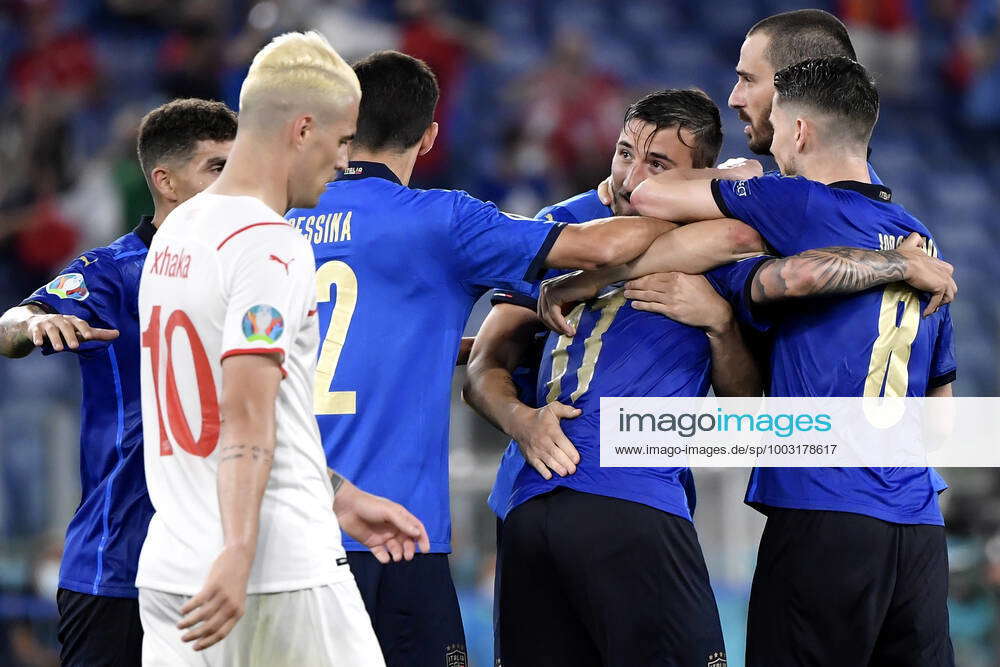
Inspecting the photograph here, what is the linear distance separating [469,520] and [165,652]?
5.23m

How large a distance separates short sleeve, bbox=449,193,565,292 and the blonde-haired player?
34.3 inches

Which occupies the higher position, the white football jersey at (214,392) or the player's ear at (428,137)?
the player's ear at (428,137)

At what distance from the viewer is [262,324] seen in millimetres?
2797

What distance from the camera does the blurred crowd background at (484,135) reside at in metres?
8.14

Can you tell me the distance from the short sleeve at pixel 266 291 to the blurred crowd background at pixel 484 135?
17.4 feet

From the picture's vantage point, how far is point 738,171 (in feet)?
14.1

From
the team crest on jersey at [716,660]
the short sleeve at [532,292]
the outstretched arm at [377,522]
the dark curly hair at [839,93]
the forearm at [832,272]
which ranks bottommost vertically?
the team crest on jersey at [716,660]

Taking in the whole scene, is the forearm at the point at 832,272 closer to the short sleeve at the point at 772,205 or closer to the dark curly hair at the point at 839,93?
the short sleeve at the point at 772,205

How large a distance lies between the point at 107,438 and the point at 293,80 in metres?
1.80

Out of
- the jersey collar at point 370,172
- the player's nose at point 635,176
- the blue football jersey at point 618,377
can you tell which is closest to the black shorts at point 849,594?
the blue football jersey at point 618,377

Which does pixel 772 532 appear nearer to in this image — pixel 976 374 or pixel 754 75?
pixel 754 75

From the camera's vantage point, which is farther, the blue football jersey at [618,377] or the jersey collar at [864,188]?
Answer: the jersey collar at [864,188]

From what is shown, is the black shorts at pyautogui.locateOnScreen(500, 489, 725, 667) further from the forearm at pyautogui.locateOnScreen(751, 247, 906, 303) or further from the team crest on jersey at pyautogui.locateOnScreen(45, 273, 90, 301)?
the team crest on jersey at pyautogui.locateOnScreen(45, 273, 90, 301)

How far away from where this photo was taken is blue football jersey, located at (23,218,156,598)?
4.27 metres
